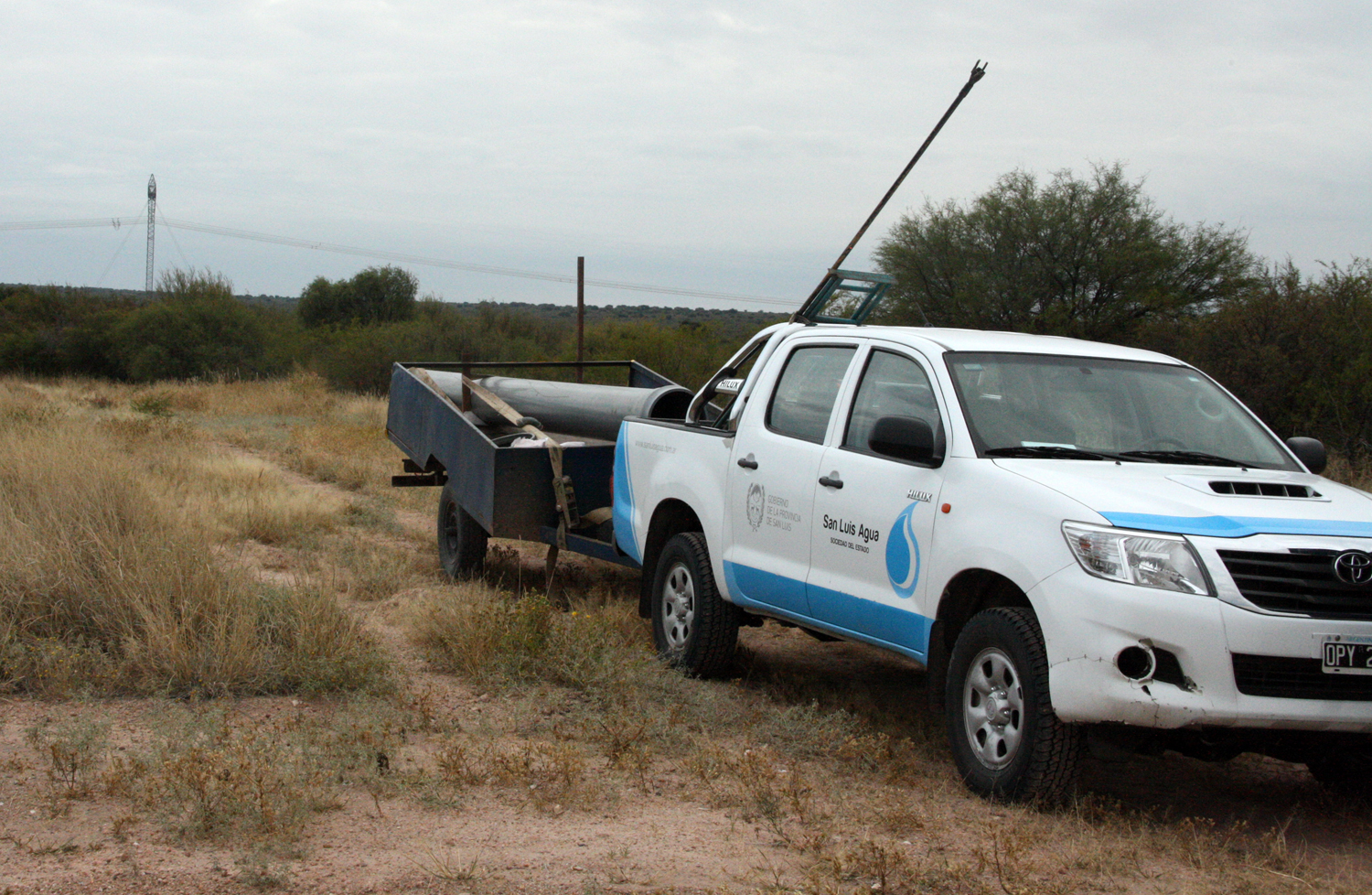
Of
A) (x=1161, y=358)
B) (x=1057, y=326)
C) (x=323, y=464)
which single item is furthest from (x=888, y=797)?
(x=1057, y=326)

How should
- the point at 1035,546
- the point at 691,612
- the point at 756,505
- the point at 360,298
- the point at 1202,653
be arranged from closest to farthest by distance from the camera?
the point at 1202,653 < the point at 1035,546 < the point at 756,505 < the point at 691,612 < the point at 360,298

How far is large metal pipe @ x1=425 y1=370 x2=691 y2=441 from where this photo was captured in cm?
995

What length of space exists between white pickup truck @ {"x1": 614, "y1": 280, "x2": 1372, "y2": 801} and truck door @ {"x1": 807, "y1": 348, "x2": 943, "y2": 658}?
0.04 ft

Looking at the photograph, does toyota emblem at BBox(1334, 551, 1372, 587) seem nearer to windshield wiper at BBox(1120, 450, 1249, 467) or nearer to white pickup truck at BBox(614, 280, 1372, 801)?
white pickup truck at BBox(614, 280, 1372, 801)

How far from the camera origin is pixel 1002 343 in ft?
19.2

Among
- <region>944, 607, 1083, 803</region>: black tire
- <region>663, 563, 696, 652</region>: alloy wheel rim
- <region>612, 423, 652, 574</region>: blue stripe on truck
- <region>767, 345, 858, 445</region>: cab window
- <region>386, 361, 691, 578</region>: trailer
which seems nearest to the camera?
<region>944, 607, 1083, 803</region>: black tire

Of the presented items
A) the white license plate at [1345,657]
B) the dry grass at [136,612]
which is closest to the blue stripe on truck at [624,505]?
the dry grass at [136,612]

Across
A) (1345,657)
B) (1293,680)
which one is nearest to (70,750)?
(1293,680)

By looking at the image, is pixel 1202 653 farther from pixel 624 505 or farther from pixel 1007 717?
pixel 624 505

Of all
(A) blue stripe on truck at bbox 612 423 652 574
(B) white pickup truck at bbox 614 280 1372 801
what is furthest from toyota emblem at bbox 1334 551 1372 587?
(A) blue stripe on truck at bbox 612 423 652 574

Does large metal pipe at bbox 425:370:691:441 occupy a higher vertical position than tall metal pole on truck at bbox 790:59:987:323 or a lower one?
lower

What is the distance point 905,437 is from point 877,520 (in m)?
0.54

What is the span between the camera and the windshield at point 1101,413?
210 inches

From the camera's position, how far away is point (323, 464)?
1634 centimetres
